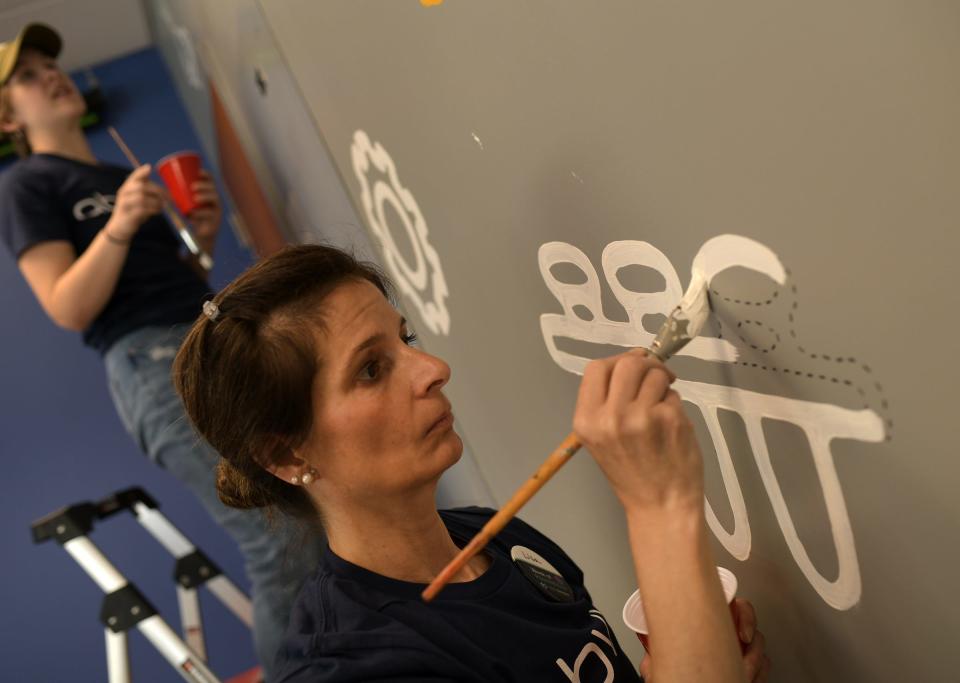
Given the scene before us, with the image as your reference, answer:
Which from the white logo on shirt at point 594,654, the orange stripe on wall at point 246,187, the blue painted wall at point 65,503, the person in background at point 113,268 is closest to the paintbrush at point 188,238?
the person in background at point 113,268

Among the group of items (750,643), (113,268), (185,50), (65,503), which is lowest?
(750,643)

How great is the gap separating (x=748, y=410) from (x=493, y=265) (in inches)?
17.0

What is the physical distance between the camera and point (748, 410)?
0.86m

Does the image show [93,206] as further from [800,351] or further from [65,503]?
[800,351]

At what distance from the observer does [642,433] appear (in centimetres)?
75

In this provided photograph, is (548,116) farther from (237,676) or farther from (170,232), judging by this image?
(237,676)

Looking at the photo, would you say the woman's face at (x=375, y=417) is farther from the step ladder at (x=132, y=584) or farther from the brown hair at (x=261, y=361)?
the step ladder at (x=132, y=584)

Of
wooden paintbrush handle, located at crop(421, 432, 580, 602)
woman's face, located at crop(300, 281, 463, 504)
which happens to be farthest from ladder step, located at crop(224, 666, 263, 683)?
wooden paintbrush handle, located at crop(421, 432, 580, 602)

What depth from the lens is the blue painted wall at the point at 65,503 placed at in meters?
2.62

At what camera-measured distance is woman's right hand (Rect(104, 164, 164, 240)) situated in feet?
5.71

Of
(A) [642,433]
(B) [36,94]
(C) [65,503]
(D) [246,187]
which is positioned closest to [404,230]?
(A) [642,433]

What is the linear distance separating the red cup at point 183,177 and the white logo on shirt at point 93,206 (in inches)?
9.4

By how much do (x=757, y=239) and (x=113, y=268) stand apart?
1.31 m

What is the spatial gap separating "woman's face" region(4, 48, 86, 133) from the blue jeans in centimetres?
46
